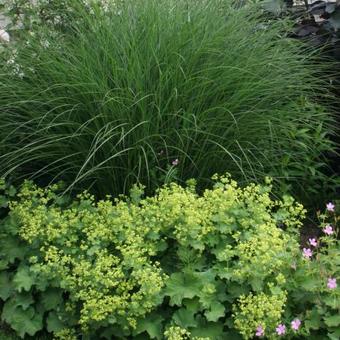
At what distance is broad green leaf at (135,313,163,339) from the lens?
252 centimetres

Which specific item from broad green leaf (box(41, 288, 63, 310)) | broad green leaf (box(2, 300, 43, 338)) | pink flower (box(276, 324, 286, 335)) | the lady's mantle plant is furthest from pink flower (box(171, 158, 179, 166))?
pink flower (box(276, 324, 286, 335))

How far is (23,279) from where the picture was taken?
279cm

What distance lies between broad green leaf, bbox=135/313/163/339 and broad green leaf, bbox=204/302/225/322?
195mm

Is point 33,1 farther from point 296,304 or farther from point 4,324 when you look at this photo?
point 296,304

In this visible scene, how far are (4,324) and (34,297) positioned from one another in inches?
9.4

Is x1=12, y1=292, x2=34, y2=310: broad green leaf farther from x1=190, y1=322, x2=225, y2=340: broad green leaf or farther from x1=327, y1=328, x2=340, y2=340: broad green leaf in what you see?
x1=327, y1=328, x2=340, y2=340: broad green leaf

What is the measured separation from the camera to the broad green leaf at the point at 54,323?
2744 millimetres

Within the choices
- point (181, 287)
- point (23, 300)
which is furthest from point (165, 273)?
point (23, 300)

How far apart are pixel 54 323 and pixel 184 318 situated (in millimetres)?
595

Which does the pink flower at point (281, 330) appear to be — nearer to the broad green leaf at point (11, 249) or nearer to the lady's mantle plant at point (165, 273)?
the lady's mantle plant at point (165, 273)

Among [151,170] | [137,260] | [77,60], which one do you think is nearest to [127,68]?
[77,60]

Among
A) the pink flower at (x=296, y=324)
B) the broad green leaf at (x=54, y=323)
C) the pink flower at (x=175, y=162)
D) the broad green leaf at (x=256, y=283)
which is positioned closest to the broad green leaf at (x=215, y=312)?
the broad green leaf at (x=256, y=283)

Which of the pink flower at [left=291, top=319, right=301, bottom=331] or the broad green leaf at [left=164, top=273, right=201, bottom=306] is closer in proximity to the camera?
the pink flower at [left=291, top=319, right=301, bottom=331]

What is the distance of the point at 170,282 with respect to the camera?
2.63 m
